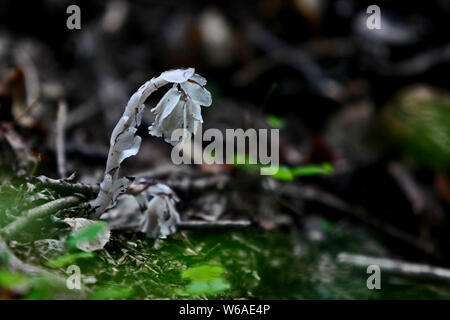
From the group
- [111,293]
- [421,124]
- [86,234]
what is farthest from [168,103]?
[421,124]

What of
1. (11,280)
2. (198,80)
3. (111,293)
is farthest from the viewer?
(198,80)

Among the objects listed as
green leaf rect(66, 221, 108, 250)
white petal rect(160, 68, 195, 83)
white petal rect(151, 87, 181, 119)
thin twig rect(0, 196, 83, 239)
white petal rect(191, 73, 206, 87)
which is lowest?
green leaf rect(66, 221, 108, 250)

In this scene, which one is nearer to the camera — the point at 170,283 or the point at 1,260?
the point at 1,260

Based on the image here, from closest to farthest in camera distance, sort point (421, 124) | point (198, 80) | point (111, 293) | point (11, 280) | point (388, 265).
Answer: point (11, 280) → point (111, 293) → point (198, 80) → point (388, 265) → point (421, 124)

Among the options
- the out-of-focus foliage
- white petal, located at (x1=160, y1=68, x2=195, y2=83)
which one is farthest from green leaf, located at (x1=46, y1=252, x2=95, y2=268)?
the out-of-focus foliage

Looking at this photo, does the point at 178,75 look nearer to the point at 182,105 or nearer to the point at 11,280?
the point at 182,105

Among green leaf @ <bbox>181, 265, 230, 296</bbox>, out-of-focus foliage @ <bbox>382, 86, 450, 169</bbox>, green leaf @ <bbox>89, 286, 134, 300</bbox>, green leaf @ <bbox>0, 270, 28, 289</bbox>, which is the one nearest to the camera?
green leaf @ <bbox>0, 270, 28, 289</bbox>

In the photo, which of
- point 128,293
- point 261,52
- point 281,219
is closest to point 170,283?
point 128,293

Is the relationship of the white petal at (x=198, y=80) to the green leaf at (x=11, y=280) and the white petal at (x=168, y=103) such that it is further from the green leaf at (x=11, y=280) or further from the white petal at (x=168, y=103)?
the green leaf at (x=11, y=280)

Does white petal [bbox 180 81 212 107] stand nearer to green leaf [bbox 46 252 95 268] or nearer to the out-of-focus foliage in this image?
green leaf [bbox 46 252 95 268]

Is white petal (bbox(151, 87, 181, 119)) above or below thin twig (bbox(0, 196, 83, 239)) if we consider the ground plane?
above
